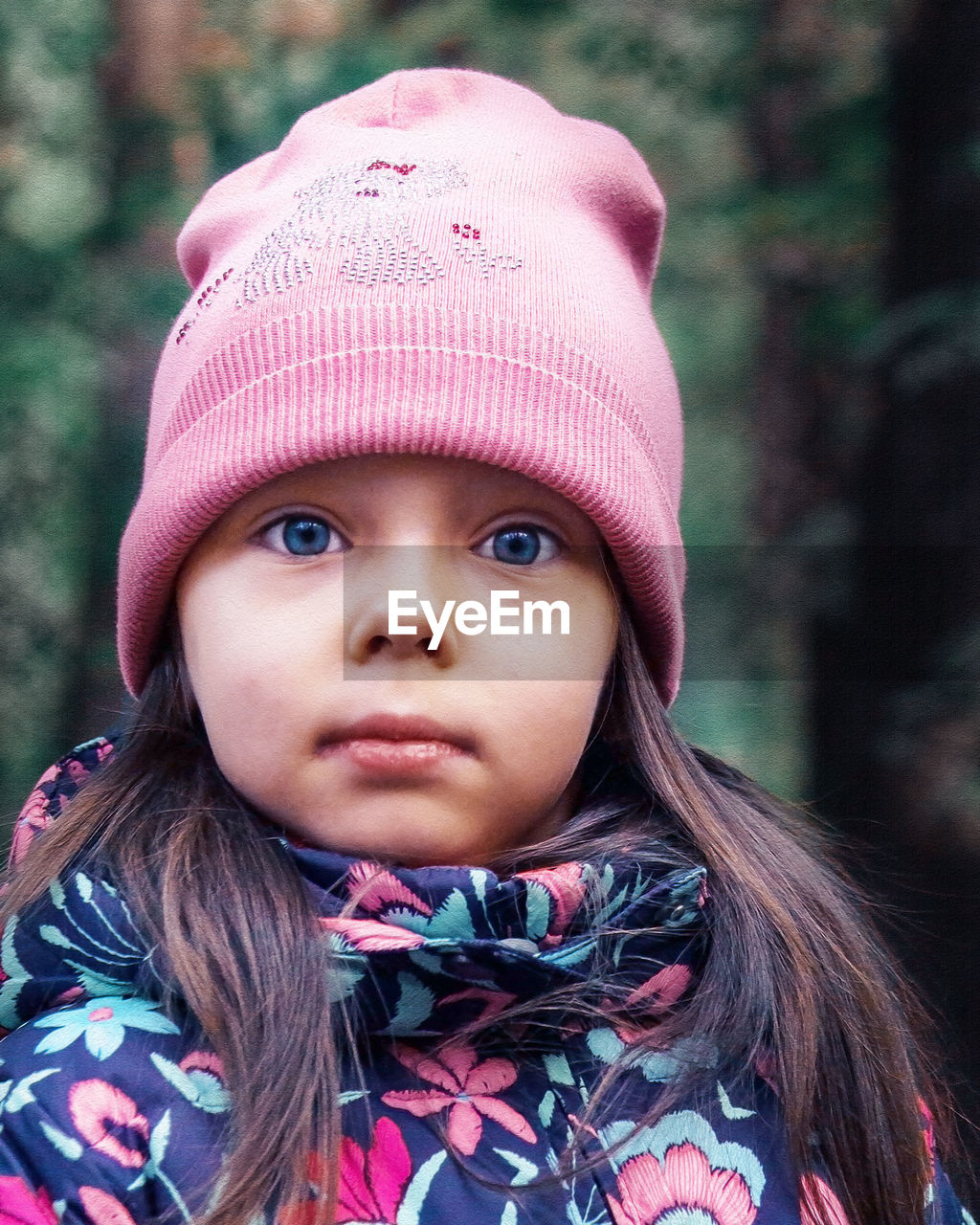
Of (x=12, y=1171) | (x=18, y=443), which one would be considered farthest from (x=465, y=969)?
(x=18, y=443)

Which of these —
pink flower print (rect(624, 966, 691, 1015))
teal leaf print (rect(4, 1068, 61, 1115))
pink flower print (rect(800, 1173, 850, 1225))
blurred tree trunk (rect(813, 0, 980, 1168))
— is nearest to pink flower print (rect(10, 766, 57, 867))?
teal leaf print (rect(4, 1068, 61, 1115))

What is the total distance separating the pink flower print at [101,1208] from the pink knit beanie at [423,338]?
1.30 ft

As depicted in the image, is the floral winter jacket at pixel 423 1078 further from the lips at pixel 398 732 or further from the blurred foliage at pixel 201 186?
the blurred foliage at pixel 201 186

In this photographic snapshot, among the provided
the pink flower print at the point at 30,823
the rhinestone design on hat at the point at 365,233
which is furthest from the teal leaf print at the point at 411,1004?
the rhinestone design on hat at the point at 365,233

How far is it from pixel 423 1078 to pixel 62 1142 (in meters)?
0.20

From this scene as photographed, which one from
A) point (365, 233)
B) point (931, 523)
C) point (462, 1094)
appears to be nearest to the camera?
point (462, 1094)

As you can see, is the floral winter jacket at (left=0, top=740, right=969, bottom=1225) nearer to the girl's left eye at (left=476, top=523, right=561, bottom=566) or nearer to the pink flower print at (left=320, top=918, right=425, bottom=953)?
the pink flower print at (left=320, top=918, right=425, bottom=953)

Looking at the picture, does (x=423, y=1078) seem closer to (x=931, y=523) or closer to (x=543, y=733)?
(x=543, y=733)

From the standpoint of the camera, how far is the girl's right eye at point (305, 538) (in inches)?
28.7

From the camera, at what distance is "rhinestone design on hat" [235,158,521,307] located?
0.77 metres

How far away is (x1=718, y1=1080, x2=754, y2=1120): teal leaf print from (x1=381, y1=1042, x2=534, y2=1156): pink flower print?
0.14 m

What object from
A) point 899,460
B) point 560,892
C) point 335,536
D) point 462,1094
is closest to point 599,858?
point 560,892

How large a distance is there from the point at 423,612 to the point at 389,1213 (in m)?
0.34

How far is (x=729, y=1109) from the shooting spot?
2.38 ft
